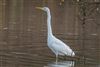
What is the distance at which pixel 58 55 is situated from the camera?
18.1m

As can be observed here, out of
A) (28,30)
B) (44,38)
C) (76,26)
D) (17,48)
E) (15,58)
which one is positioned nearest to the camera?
(15,58)

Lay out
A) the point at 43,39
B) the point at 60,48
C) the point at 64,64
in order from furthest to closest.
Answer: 1. the point at 43,39
2. the point at 60,48
3. the point at 64,64

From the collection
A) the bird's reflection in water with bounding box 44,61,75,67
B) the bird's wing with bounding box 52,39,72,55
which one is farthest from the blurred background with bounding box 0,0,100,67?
the bird's wing with bounding box 52,39,72,55

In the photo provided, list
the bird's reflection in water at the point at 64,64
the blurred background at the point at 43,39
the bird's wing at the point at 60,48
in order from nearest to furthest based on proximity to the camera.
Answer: the bird's reflection in water at the point at 64,64 < the blurred background at the point at 43,39 < the bird's wing at the point at 60,48

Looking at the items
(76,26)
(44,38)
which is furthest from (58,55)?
(76,26)

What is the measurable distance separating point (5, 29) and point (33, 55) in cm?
806

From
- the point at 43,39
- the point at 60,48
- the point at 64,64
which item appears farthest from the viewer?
the point at 43,39

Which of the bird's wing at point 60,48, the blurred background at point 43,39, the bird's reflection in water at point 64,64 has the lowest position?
the blurred background at point 43,39

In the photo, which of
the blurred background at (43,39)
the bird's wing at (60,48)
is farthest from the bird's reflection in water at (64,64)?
the bird's wing at (60,48)

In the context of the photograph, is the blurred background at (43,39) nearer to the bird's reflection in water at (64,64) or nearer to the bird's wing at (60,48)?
the bird's reflection in water at (64,64)

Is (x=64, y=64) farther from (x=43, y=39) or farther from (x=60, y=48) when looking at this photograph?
(x=43, y=39)

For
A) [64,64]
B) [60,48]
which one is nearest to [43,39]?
[60,48]

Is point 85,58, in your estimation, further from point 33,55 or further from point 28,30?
point 28,30

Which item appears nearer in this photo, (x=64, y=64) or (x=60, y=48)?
(x=64, y=64)
